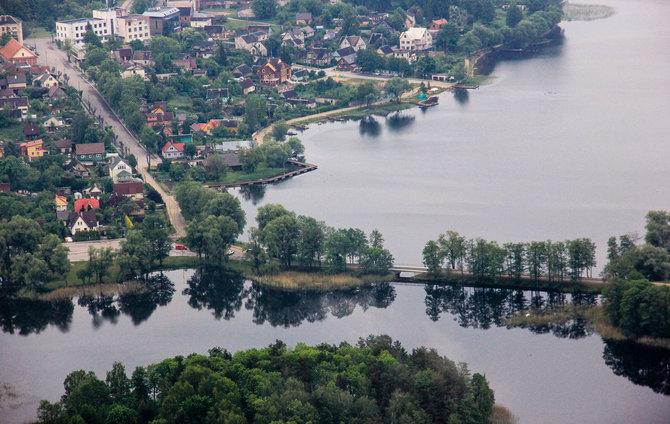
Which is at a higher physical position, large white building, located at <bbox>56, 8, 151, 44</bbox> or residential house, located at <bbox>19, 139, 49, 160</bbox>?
large white building, located at <bbox>56, 8, 151, 44</bbox>

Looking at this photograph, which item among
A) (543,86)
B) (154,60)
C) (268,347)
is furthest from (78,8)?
(268,347)

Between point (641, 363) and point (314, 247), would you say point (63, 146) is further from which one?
point (641, 363)

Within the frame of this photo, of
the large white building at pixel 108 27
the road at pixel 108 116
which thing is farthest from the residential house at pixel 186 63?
the large white building at pixel 108 27

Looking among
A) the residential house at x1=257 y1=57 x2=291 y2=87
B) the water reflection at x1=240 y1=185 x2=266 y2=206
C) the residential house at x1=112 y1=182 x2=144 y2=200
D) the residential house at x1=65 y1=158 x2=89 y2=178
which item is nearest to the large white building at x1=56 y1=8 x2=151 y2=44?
the residential house at x1=257 y1=57 x2=291 y2=87

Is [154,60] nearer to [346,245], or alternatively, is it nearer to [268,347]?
Answer: [346,245]

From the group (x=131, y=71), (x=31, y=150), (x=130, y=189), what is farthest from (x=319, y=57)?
(x=130, y=189)

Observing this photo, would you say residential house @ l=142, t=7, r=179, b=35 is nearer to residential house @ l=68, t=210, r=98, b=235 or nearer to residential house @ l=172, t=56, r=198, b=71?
residential house @ l=172, t=56, r=198, b=71

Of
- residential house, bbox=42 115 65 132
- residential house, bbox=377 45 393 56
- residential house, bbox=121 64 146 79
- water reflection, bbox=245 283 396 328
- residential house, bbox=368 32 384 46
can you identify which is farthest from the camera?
residential house, bbox=368 32 384 46
